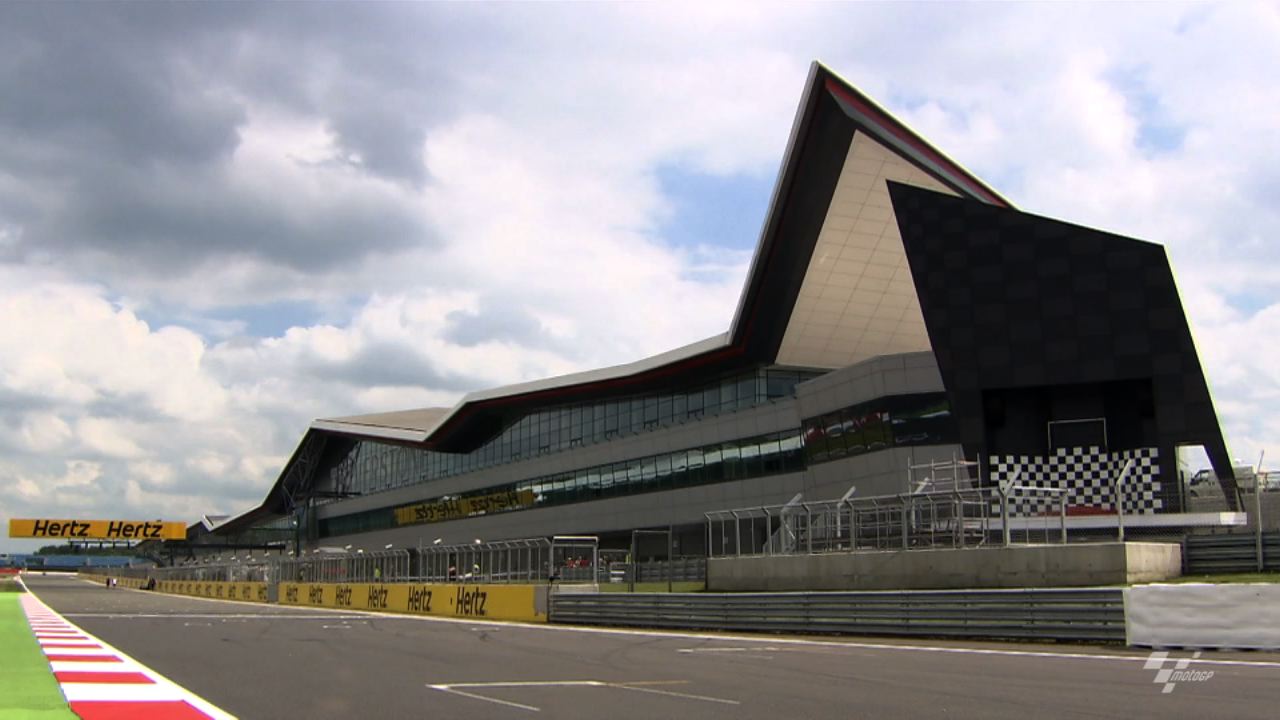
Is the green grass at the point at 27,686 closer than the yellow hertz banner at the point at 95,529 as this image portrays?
Yes

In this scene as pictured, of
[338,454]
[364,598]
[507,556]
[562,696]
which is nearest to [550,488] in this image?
[364,598]

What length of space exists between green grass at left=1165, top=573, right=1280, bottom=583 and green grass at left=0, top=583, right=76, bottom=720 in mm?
19865

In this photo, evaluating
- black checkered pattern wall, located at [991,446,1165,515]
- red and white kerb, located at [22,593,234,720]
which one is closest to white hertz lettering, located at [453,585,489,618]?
red and white kerb, located at [22,593,234,720]

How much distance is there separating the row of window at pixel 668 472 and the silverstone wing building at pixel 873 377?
0.13m

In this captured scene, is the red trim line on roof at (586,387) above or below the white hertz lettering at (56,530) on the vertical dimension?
above

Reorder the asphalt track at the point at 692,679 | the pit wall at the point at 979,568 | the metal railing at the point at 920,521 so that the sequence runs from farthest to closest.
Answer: the metal railing at the point at 920,521 < the pit wall at the point at 979,568 < the asphalt track at the point at 692,679

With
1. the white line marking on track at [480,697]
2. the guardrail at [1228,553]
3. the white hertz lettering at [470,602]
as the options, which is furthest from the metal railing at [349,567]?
the white line marking on track at [480,697]

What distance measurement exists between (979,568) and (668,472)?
35.6 meters

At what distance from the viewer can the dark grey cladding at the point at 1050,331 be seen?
33.7 metres

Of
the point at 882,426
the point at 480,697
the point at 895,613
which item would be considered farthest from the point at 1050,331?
the point at 480,697

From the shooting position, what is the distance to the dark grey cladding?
111 feet

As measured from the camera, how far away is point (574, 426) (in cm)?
6788

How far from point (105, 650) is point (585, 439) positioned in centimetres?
4815

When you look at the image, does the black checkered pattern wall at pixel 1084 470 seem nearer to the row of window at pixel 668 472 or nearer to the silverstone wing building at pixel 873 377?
the silverstone wing building at pixel 873 377
